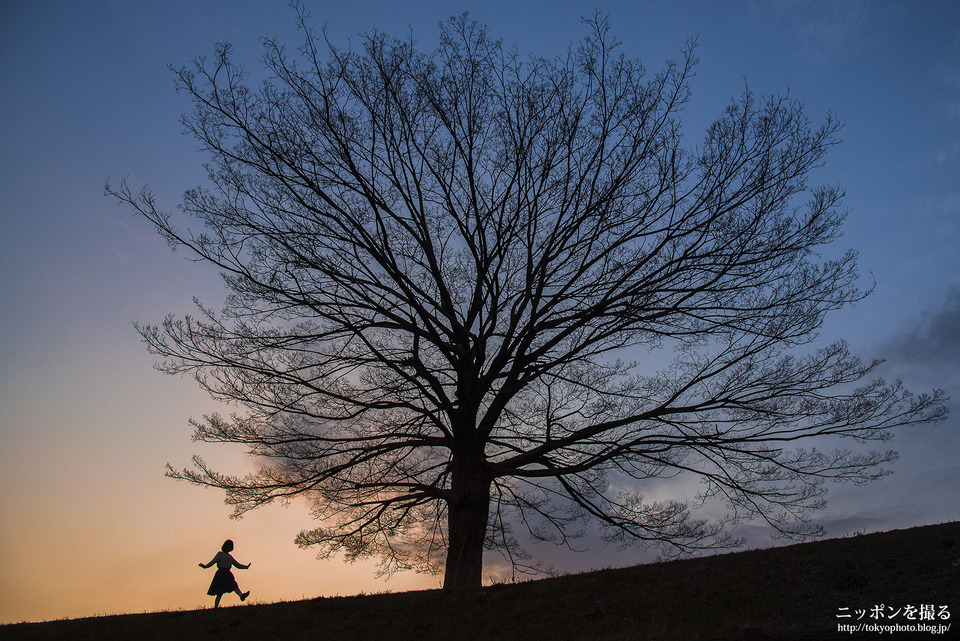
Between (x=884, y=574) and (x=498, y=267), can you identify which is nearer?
(x=884, y=574)

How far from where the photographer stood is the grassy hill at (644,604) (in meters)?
6.96

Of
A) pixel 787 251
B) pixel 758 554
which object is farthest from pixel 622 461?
pixel 787 251

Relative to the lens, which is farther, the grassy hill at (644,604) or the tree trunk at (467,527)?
the tree trunk at (467,527)

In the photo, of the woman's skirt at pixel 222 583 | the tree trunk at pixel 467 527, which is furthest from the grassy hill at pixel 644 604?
the woman's skirt at pixel 222 583

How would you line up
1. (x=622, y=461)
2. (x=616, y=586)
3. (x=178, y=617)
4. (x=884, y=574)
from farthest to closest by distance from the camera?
(x=622, y=461) < (x=178, y=617) < (x=616, y=586) < (x=884, y=574)

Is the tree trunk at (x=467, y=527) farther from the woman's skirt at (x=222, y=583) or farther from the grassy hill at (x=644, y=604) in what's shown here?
the woman's skirt at (x=222, y=583)

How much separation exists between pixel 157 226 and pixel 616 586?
375 inches

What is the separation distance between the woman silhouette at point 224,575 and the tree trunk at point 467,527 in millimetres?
3927

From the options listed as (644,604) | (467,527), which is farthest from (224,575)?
(644,604)

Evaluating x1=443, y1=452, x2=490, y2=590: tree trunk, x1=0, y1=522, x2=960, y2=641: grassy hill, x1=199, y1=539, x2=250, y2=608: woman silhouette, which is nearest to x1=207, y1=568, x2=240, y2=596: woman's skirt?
x1=199, y1=539, x2=250, y2=608: woman silhouette

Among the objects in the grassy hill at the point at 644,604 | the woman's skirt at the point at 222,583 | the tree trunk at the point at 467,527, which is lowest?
the grassy hill at the point at 644,604

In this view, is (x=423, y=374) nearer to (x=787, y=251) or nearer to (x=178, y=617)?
(x=178, y=617)

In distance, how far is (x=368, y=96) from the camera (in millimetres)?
11375

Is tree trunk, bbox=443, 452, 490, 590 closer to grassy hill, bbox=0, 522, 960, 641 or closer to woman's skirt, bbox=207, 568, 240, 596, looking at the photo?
grassy hill, bbox=0, 522, 960, 641
